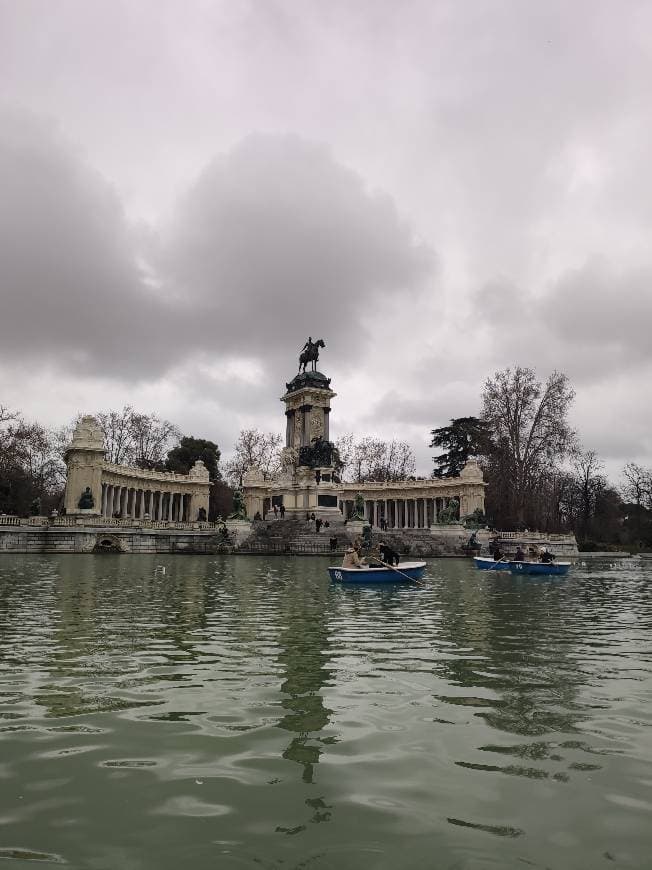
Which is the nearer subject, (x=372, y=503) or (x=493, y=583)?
(x=493, y=583)

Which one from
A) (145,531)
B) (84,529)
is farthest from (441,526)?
(84,529)

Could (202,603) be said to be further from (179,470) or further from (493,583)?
(179,470)

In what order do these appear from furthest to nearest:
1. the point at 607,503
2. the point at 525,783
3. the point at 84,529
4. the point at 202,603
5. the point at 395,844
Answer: the point at 607,503 → the point at 84,529 → the point at 202,603 → the point at 525,783 → the point at 395,844

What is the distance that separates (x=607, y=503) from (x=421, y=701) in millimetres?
81071

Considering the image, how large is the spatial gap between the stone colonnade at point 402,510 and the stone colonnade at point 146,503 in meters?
18.0

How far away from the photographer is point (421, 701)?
22.9 feet

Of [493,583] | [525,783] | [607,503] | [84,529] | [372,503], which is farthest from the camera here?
[607,503]

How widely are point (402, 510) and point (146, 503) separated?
28175 mm

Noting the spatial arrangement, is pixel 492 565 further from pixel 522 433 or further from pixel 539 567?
pixel 522 433

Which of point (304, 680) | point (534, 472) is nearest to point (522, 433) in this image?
point (534, 472)

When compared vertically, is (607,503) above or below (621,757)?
above

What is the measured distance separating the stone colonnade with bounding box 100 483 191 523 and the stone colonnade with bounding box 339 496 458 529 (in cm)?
1796

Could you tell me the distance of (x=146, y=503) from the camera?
74.8 m

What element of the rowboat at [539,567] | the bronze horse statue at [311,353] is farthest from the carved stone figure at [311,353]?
the rowboat at [539,567]
